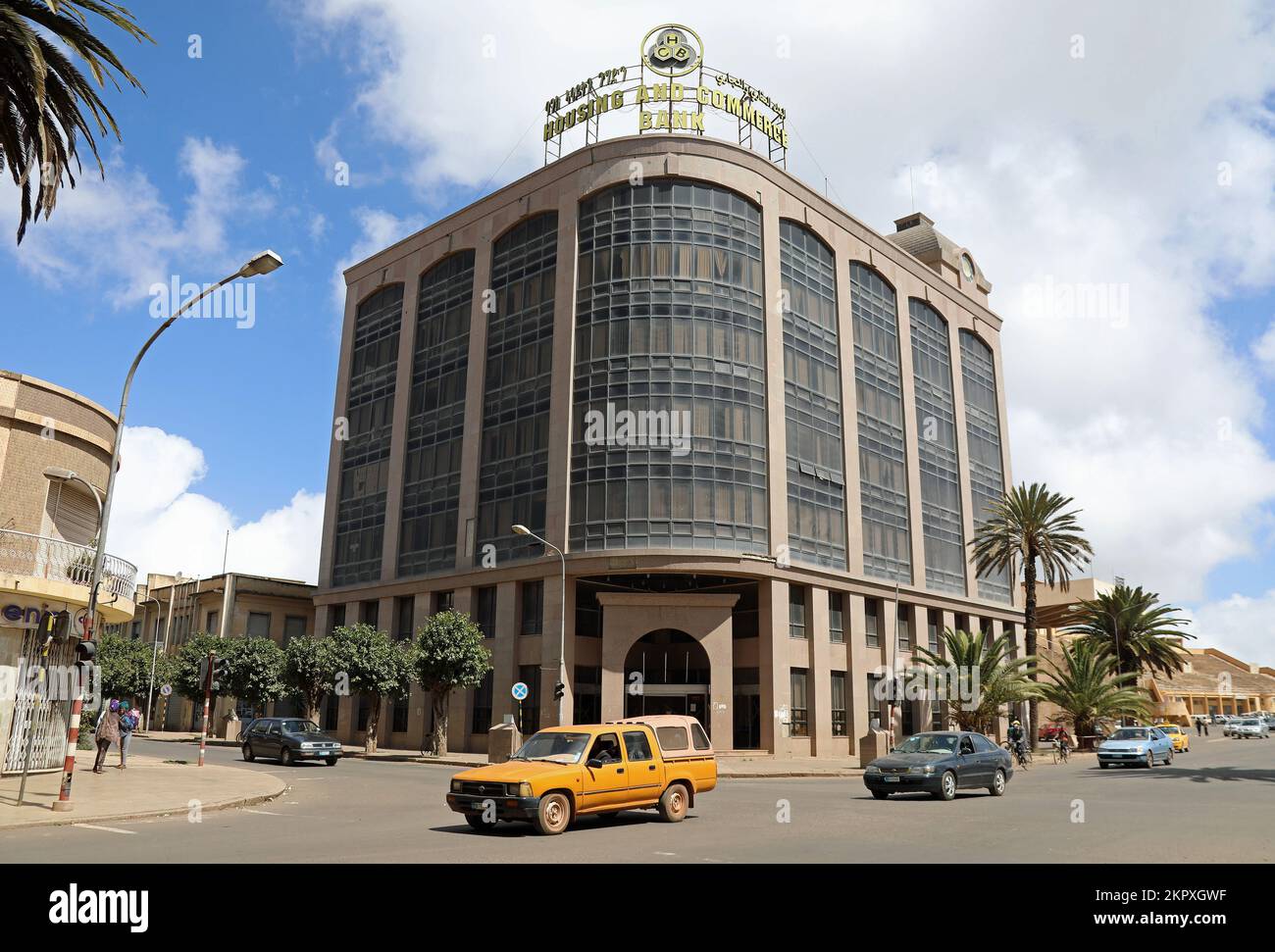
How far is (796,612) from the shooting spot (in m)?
45.2

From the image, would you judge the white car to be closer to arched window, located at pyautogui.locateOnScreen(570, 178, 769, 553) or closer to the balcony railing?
arched window, located at pyautogui.locateOnScreen(570, 178, 769, 553)

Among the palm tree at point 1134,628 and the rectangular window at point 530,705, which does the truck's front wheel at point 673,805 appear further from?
the palm tree at point 1134,628

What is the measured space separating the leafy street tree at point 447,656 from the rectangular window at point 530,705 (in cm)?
266

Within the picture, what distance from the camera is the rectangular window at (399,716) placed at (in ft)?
165

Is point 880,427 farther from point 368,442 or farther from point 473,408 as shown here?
point 368,442

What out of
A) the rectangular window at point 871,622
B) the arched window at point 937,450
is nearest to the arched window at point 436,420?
the rectangular window at point 871,622

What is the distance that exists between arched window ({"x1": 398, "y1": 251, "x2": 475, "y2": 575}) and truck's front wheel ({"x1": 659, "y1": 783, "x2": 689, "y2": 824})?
1332 inches

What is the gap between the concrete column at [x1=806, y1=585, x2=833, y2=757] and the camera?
144 feet

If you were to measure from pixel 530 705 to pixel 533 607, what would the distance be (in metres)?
4.52

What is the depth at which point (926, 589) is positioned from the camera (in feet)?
177

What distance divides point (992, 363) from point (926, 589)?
2052cm

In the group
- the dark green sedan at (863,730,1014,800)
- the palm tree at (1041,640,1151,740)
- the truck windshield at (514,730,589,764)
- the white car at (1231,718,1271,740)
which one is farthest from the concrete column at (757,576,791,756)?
the white car at (1231,718,1271,740)

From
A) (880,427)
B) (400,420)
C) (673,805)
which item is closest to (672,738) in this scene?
(673,805)
